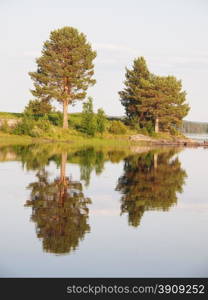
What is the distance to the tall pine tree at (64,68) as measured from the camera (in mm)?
71062

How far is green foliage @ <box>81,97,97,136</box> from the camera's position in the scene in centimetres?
7172

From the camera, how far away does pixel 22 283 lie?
385 inches

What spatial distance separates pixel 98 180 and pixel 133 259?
13996 mm

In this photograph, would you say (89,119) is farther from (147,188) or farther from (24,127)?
(147,188)

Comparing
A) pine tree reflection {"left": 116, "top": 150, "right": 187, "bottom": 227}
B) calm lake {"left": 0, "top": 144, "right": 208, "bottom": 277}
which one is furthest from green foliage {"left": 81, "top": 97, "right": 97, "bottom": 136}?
calm lake {"left": 0, "top": 144, "right": 208, "bottom": 277}

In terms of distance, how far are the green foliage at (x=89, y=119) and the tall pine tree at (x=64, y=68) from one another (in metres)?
1.98

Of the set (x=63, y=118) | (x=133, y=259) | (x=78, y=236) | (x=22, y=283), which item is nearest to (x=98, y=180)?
(x=78, y=236)

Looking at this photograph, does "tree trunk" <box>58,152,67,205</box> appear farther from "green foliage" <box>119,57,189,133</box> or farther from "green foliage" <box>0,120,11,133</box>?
"green foliage" <box>119,57,189,133</box>

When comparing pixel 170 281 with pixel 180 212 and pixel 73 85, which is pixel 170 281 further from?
pixel 73 85

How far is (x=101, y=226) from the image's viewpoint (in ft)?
47.6

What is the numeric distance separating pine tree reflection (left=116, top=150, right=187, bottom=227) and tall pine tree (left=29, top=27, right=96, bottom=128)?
3926 centimetres

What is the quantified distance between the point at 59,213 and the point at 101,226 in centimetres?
168

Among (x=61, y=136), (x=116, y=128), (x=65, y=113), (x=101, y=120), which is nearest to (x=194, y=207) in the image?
(x=61, y=136)

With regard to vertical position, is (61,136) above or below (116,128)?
below
